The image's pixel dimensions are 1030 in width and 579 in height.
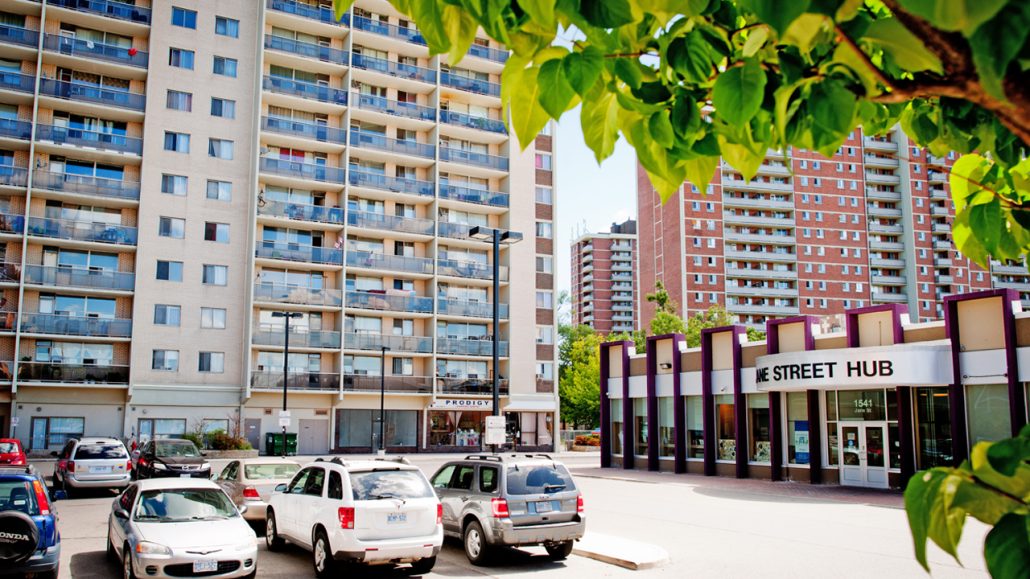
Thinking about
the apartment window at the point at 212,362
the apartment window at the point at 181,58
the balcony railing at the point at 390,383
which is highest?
the apartment window at the point at 181,58

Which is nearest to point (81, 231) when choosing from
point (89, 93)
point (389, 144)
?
point (89, 93)

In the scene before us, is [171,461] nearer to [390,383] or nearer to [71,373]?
[71,373]

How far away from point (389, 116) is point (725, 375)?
35.4 metres

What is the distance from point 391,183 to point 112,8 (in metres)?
21.3

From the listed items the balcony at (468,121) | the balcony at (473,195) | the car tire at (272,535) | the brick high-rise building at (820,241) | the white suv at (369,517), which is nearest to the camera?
the white suv at (369,517)

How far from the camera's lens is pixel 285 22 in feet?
193

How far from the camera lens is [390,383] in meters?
58.3

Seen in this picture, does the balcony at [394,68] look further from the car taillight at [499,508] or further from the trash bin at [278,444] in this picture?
the car taillight at [499,508]

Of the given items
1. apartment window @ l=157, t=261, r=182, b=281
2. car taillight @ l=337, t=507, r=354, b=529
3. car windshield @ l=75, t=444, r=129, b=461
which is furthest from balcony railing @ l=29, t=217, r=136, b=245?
car taillight @ l=337, t=507, r=354, b=529

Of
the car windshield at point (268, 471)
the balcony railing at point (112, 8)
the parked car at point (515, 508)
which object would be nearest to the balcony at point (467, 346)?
the balcony railing at point (112, 8)

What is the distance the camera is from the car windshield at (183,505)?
1323 centimetres

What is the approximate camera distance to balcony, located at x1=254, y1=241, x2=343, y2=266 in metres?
55.4

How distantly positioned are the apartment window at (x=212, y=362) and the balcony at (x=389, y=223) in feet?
41.4

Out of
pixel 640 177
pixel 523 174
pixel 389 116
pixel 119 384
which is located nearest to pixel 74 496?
pixel 119 384
